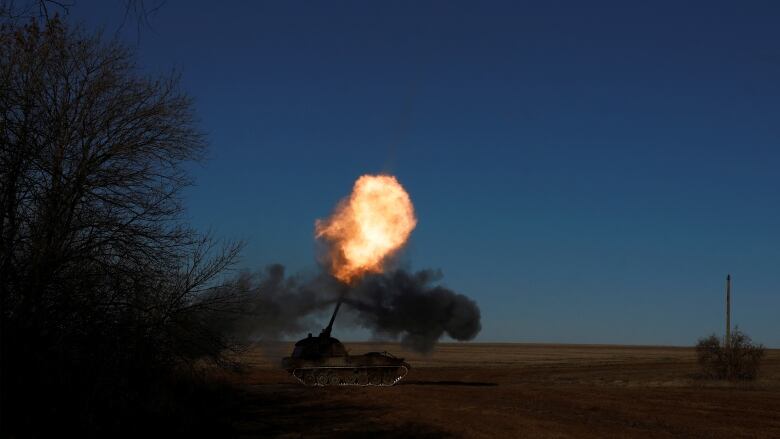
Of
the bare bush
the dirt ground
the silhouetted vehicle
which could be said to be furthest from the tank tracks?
the bare bush

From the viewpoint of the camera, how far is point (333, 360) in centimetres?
3619

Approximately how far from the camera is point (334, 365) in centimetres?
3612

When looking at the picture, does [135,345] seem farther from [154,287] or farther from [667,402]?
[667,402]

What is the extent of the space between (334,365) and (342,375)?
2.21ft

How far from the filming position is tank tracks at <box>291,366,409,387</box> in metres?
36.2

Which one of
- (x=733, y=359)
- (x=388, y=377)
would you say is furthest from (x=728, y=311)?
(x=388, y=377)

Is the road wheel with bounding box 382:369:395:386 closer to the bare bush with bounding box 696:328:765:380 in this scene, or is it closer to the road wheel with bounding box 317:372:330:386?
the road wheel with bounding box 317:372:330:386

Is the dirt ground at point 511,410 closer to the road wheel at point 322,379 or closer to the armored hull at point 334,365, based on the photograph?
the armored hull at point 334,365

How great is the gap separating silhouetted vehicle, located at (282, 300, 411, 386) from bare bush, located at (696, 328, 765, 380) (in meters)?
20.3

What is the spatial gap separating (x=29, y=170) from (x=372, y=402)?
18.4 meters

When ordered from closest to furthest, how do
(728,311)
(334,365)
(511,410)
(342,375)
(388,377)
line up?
(511,410) → (334,365) → (342,375) → (388,377) → (728,311)

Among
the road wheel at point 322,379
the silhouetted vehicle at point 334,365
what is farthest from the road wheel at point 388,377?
the road wheel at point 322,379

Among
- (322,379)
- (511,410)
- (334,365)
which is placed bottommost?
(322,379)

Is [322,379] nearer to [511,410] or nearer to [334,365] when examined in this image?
[334,365]
